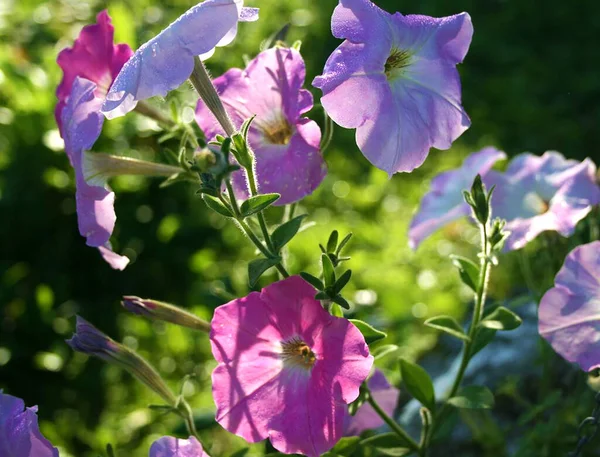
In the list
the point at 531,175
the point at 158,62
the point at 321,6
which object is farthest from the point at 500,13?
the point at 158,62

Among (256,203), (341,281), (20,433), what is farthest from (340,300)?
(20,433)

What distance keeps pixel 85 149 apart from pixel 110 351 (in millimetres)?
243

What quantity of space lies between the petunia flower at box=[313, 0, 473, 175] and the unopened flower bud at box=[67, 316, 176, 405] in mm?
374

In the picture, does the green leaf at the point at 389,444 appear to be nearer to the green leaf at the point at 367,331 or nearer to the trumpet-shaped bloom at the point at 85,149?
the green leaf at the point at 367,331

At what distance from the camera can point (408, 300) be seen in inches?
80.0

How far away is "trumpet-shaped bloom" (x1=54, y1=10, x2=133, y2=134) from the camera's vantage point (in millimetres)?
980

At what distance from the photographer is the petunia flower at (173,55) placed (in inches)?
29.9

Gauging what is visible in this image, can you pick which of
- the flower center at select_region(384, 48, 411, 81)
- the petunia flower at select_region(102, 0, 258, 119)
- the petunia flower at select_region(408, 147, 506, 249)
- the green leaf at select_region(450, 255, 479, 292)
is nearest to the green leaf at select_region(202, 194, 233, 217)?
the petunia flower at select_region(102, 0, 258, 119)

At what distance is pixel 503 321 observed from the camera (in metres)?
1.00

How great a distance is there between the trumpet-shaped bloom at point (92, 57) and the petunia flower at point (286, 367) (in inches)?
13.4

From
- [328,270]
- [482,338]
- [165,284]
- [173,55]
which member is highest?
[173,55]

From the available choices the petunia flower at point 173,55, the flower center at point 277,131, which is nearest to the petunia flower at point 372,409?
the flower center at point 277,131

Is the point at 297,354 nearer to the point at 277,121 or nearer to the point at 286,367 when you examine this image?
the point at 286,367

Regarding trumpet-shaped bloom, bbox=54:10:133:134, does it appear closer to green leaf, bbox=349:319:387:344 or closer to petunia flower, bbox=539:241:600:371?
green leaf, bbox=349:319:387:344
